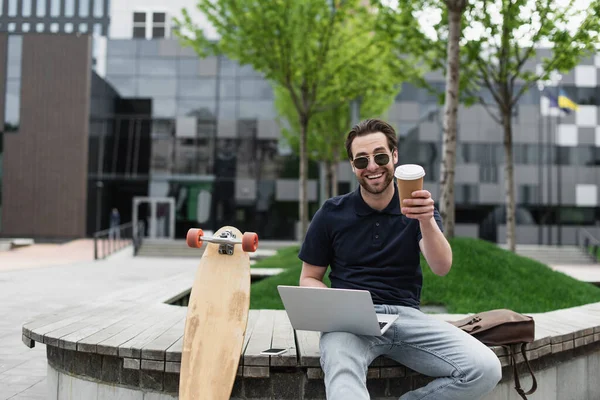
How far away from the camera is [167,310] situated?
494 cm

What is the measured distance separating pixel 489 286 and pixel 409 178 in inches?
208

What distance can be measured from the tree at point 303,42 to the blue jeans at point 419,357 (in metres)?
11.0

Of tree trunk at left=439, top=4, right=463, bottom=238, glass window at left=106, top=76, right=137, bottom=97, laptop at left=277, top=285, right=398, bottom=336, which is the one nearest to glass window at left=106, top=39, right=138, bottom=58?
glass window at left=106, top=76, right=137, bottom=97

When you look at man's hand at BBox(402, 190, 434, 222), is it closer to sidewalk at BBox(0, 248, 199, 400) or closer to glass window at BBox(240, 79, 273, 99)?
sidewalk at BBox(0, 248, 199, 400)

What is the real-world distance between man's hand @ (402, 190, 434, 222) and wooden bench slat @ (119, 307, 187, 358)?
1.69 metres

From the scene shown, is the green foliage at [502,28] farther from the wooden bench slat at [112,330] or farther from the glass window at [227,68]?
the glass window at [227,68]

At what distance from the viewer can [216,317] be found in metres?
3.27

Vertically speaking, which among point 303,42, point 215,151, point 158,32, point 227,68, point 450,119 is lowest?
point 450,119

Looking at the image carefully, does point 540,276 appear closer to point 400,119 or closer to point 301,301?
point 301,301

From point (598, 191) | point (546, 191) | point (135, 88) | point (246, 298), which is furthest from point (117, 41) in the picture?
point (246, 298)

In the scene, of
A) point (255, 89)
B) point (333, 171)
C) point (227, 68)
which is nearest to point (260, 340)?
point (333, 171)

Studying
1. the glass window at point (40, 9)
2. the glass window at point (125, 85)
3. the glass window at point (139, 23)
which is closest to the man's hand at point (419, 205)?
the glass window at point (125, 85)

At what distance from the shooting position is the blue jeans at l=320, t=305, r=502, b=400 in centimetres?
258

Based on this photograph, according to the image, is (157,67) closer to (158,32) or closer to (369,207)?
(158,32)
